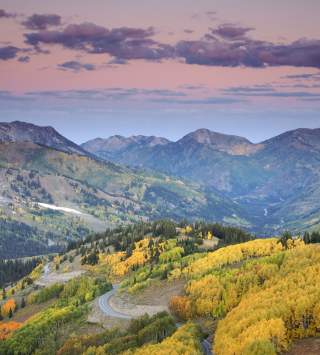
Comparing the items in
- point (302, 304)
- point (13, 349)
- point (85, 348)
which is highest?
point (302, 304)

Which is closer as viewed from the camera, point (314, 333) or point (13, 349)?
point (314, 333)

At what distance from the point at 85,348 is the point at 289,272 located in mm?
62945

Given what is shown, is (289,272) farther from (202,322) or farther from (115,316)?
(115,316)

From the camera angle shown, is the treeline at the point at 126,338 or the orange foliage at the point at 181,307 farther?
the orange foliage at the point at 181,307

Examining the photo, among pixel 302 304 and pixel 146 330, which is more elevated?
pixel 302 304

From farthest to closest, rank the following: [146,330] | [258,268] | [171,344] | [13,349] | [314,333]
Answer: [13,349] < [258,268] < [146,330] < [171,344] < [314,333]

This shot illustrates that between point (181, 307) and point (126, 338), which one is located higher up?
point (181, 307)

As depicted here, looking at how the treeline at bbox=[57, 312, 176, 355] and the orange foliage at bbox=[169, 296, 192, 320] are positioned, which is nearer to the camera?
the treeline at bbox=[57, 312, 176, 355]

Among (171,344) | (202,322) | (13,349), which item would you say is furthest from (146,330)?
(13,349)

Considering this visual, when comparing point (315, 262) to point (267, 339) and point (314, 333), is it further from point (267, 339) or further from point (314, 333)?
point (267, 339)

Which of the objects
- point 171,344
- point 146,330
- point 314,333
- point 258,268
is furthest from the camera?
point 258,268

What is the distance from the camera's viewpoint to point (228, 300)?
522ft

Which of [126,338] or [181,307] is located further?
[181,307]

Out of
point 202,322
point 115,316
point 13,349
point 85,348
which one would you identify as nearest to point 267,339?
point 202,322
